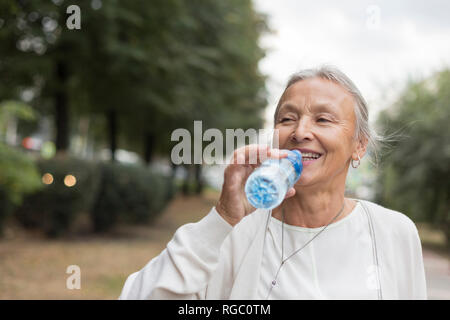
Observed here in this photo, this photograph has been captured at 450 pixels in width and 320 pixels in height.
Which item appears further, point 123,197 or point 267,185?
point 123,197

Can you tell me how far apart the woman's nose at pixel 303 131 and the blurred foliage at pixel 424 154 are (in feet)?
37.2

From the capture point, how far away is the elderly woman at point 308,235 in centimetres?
156

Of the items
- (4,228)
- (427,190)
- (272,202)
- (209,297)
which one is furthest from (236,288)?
(427,190)

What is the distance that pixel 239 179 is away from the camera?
1.60 meters

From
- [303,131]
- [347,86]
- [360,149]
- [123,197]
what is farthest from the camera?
[123,197]

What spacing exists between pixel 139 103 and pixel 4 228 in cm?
480

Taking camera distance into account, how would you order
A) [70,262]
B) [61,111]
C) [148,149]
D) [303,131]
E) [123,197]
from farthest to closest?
[148,149], [61,111], [123,197], [70,262], [303,131]

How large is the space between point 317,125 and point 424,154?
40.1 ft

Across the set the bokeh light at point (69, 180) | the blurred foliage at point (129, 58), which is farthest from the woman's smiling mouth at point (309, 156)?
the bokeh light at point (69, 180)

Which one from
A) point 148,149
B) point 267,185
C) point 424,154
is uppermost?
point 148,149

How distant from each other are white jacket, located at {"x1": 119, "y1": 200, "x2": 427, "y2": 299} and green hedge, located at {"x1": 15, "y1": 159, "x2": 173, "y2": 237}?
24.7ft

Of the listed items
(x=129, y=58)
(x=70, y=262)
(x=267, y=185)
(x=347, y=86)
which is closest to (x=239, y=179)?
(x=267, y=185)

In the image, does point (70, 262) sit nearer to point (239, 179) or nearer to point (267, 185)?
point (239, 179)
